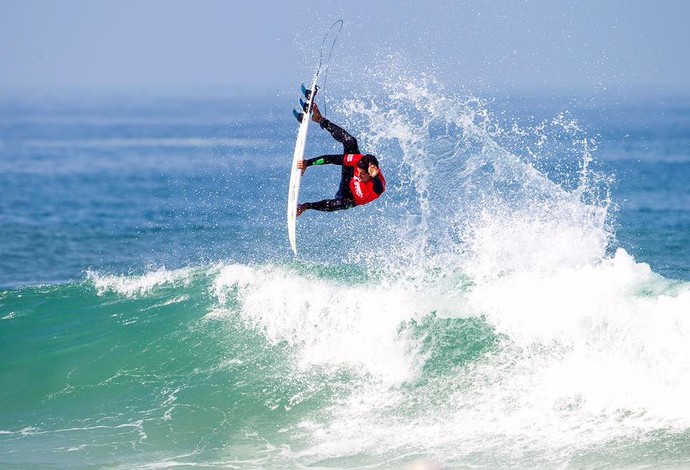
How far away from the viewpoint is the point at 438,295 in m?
12.8

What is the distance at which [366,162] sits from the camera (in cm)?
1145

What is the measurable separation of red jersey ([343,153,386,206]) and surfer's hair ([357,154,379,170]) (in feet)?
0.19

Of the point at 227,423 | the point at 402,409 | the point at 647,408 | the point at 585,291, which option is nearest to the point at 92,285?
the point at 227,423

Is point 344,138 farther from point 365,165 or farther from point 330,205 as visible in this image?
point 330,205

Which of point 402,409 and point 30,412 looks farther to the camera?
point 30,412

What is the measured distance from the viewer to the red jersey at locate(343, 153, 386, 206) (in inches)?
455

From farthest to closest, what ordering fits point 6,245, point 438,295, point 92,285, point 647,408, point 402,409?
point 6,245 → point 92,285 → point 438,295 → point 402,409 → point 647,408

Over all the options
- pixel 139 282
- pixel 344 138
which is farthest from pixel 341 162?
pixel 139 282

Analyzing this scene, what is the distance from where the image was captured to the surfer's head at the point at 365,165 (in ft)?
37.4

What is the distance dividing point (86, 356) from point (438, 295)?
4.74 metres

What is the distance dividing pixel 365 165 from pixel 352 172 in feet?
0.88

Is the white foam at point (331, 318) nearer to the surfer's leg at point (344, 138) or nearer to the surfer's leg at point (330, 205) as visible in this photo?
the surfer's leg at point (330, 205)

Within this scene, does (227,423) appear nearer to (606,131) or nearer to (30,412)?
(30,412)

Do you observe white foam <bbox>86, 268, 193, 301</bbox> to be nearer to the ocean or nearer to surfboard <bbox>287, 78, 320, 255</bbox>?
the ocean
